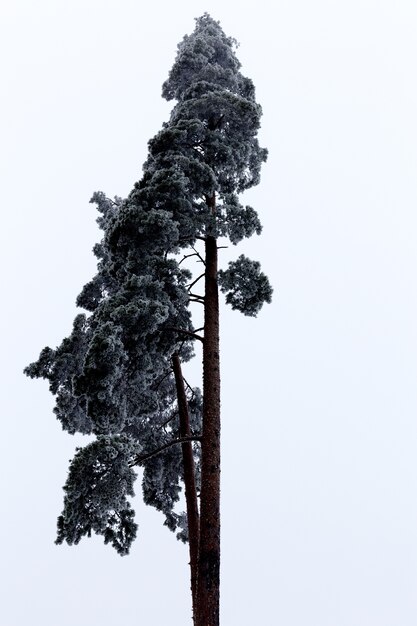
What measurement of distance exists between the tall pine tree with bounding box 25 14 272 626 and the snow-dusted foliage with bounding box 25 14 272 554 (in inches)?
1.1

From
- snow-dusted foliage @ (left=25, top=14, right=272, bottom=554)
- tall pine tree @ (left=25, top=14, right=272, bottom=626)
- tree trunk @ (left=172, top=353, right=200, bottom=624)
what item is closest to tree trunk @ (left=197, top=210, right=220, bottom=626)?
tall pine tree @ (left=25, top=14, right=272, bottom=626)

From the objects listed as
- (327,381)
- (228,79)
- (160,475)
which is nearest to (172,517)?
(160,475)

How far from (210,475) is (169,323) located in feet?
10.7

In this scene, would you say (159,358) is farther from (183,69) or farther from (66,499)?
(183,69)

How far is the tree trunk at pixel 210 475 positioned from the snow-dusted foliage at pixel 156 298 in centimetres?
49

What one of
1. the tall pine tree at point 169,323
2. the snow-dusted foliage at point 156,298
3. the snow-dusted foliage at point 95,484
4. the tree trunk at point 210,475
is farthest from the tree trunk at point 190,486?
the snow-dusted foliage at point 95,484

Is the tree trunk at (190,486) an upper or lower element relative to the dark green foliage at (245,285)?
lower

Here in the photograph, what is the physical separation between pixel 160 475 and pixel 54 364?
4.57m

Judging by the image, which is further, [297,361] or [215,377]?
[297,361]

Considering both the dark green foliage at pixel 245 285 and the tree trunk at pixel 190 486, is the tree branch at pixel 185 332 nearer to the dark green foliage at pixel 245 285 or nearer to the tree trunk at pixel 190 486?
the dark green foliage at pixel 245 285

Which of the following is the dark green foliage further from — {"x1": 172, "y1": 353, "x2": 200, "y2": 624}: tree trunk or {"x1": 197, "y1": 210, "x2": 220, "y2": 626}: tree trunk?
{"x1": 172, "y1": 353, "x2": 200, "y2": 624}: tree trunk

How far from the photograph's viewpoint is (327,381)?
16375cm

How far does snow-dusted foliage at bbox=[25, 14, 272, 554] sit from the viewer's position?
35.0 feet

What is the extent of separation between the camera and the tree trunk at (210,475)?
Result: 9938mm
